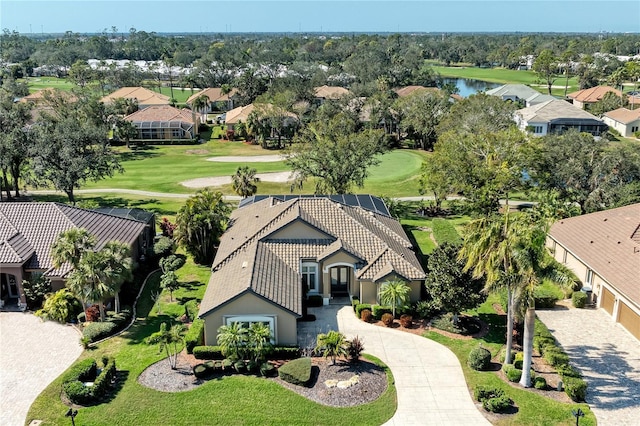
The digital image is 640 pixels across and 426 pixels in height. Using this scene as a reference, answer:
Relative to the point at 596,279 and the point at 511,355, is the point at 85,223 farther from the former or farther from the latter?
the point at 596,279

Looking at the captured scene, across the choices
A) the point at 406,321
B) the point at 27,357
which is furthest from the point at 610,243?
the point at 27,357

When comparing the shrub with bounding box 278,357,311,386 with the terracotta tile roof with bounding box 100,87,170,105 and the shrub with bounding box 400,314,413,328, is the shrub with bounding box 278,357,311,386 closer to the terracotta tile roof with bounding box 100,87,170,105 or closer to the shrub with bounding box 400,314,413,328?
the shrub with bounding box 400,314,413,328

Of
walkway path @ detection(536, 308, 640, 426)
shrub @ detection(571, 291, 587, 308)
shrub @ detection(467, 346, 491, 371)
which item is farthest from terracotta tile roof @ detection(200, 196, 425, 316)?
shrub @ detection(571, 291, 587, 308)

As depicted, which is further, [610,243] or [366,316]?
[610,243]

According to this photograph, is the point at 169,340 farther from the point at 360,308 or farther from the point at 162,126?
the point at 162,126

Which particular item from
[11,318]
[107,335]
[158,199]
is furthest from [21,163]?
[107,335]
